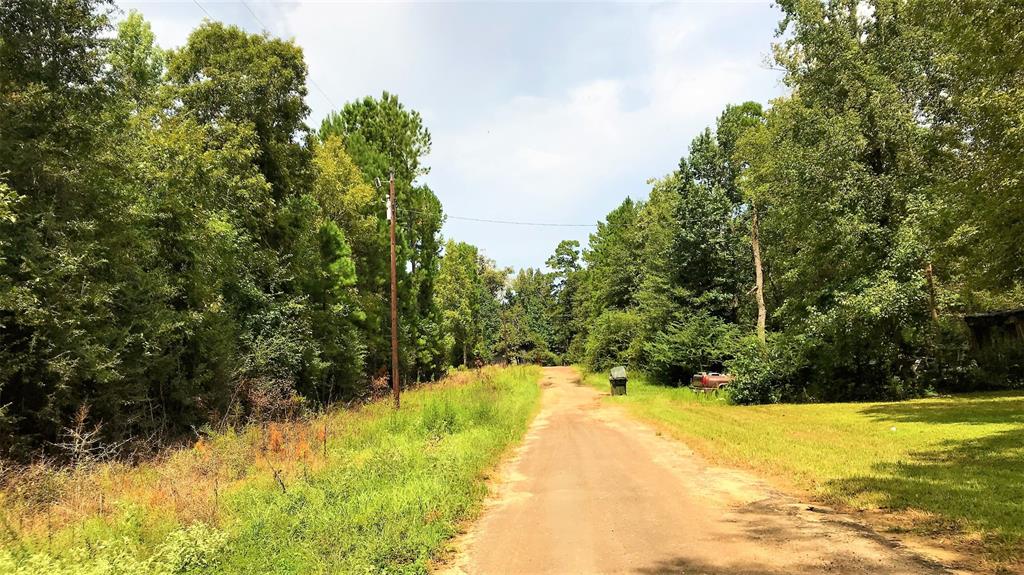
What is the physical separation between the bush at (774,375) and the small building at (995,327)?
7232 millimetres

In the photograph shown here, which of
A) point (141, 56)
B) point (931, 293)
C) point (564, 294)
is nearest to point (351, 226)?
point (141, 56)

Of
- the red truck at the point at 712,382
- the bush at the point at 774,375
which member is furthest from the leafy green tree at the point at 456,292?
the bush at the point at 774,375

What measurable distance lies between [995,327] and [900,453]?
67.4 feet

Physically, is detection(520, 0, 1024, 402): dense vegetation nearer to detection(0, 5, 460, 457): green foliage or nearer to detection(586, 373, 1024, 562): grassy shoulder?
detection(586, 373, 1024, 562): grassy shoulder

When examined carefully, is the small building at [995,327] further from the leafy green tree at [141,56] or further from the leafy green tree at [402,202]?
the leafy green tree at [141,56]

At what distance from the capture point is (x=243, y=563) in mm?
5152

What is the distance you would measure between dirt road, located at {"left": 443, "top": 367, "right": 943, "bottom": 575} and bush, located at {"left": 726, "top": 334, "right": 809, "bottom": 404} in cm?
1366

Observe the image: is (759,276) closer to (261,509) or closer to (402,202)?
(402,202)

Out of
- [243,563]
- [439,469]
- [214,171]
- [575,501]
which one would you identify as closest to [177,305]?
[214,171]

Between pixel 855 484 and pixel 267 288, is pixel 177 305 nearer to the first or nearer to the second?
pixel 267 288

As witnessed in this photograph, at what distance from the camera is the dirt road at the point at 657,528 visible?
16.3 feet

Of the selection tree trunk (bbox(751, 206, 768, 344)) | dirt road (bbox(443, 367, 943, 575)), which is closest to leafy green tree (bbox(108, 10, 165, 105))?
dirt road (bbox(443, 367, 943, 575))

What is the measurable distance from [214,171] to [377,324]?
14.7m

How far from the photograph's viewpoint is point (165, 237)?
51.5 ft
